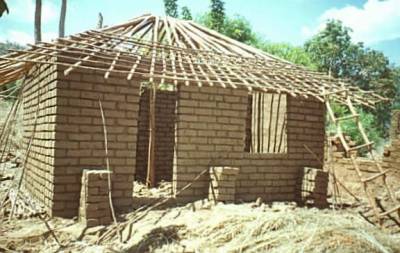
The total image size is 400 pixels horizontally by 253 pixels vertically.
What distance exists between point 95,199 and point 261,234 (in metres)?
2.54

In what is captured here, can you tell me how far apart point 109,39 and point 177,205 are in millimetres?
3414

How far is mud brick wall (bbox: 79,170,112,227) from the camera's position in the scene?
6.19 m

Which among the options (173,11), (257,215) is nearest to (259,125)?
(257,215)

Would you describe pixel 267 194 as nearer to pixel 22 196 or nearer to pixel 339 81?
pixel 339 81

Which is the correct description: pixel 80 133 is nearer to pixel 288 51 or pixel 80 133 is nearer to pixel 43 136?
pixel 43 136

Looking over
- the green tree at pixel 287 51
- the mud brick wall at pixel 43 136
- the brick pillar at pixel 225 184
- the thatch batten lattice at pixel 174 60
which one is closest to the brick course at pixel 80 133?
the mud brick wall at pixel 43 136

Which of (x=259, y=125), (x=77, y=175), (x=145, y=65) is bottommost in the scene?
(x=77, y=175)

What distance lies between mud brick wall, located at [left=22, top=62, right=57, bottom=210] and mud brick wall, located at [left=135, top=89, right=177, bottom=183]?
293 cm

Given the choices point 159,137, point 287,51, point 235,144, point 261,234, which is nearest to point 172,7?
point 287,51

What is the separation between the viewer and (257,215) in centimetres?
562

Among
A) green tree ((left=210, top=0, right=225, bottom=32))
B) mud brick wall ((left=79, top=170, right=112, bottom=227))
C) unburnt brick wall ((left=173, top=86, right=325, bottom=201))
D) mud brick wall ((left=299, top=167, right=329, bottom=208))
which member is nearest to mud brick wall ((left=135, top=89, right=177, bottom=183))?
unburnt brick wall ((left=173, top=86, right=325, bottom=201))

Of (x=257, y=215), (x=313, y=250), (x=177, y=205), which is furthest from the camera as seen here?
(x=177, y=205)

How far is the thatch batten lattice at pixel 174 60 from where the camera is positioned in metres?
6.92

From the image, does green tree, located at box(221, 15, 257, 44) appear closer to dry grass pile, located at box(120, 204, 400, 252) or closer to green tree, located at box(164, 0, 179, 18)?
green tree, located at box(164, 0, 179, 18)
